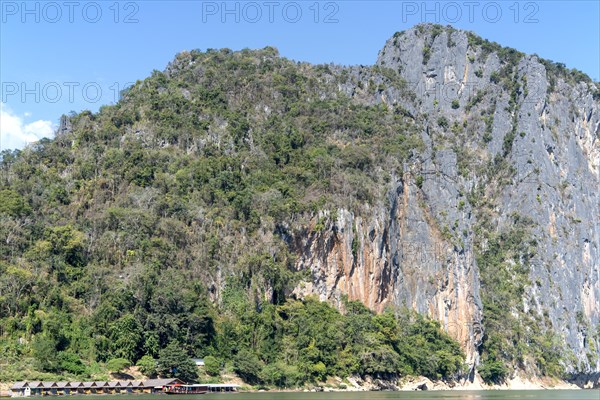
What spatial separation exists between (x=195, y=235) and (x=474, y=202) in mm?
64728

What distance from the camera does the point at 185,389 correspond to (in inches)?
2837

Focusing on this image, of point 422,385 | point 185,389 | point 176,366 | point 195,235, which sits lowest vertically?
point 185,389

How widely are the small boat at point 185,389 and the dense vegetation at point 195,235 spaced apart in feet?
5.41

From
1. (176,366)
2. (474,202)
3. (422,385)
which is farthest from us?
(474,202)

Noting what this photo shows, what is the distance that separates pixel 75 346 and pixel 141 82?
177ft

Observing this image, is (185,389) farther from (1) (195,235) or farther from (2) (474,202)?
(2) (474,202)

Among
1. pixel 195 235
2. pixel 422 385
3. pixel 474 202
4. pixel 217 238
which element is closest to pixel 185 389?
pixel 195 235

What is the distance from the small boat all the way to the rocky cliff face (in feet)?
87.9

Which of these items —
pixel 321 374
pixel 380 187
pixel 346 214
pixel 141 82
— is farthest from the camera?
pixel 141 82

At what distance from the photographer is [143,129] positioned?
353 ft

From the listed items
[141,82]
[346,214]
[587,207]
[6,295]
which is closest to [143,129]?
[141,82]

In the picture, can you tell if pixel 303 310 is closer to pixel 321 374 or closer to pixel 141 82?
pixel 321 374

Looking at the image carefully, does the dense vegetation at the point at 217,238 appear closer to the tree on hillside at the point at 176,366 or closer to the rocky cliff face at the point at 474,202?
the tree on hillside at the point at 176,366

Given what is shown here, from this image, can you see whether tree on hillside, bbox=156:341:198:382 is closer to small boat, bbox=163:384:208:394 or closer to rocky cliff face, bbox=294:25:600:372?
small boat, bbox=163:384:208:394
